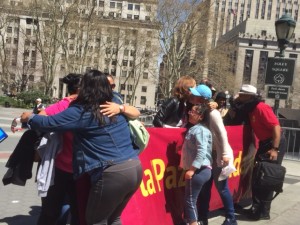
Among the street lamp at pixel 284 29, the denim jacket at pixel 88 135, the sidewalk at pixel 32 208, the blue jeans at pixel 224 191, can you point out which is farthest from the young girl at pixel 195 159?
the street lamp at pixel 284 29

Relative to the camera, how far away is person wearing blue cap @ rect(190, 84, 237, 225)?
4.67 meters

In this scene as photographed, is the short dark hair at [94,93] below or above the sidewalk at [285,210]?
above

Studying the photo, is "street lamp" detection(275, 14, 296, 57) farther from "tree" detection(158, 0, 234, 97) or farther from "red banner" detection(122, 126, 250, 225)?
"tree" detection(158, 0, 234, 97)

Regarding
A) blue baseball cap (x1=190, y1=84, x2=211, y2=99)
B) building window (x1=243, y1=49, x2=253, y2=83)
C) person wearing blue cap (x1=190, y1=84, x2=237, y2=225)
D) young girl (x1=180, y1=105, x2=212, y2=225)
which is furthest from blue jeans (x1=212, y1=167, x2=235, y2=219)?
building window (x1=243, y1=49, x2=253, y2=83)

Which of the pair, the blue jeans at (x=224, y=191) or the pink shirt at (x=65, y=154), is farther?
the blue jeans at (x=224, y=191)

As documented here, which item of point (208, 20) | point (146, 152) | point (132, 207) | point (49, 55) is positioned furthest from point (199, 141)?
point (49, 55)

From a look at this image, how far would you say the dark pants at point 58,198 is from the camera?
3.96 meters

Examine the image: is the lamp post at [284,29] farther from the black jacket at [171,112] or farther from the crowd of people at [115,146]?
the black jacket at [171,112]

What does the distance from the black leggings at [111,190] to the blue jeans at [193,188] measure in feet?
4.22

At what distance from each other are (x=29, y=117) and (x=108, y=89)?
65 cm

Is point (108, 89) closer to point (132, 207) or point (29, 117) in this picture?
point (29, 117)

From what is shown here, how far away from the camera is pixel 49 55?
155 ft

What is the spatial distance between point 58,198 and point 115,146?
1120 millimetres

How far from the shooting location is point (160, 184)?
484 centimetres
